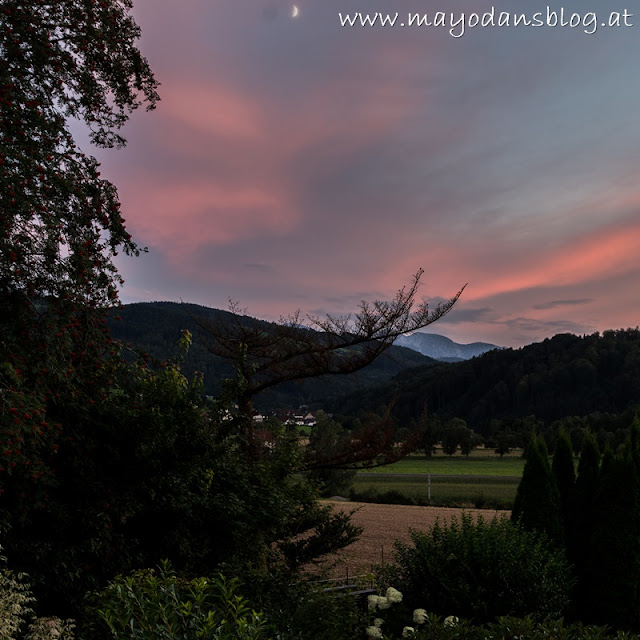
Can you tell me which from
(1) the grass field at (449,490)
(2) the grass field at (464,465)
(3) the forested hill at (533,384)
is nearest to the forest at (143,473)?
(1) the grass field at (449,490)

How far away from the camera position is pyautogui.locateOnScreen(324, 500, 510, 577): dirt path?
2010 centimetres

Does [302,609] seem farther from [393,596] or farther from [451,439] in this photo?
[451,439]

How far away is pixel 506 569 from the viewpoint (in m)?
7.97

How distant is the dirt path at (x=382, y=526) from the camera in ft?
66.0

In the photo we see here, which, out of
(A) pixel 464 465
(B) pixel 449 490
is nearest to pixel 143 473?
(B) pixel 449 490

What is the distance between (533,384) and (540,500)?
115 metres

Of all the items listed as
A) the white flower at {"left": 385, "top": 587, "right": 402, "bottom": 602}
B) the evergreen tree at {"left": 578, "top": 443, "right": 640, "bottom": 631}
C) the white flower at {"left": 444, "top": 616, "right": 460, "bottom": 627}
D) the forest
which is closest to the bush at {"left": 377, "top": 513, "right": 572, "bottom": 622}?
the forest

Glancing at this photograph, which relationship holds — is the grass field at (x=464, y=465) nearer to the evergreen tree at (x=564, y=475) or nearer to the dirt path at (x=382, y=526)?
the dirt path at (x=382, y=526)

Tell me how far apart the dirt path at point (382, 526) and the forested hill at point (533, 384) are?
235 ft

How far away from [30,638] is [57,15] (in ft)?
29.4

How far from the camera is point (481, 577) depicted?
8180 mm

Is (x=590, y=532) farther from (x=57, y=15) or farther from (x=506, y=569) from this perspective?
(x=57, y=15)

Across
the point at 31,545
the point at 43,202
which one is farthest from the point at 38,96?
the point at 31,545

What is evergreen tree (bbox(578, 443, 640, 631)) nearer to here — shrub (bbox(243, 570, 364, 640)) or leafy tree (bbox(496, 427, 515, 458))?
shrub (bbox(243, 570, 364, 640))
